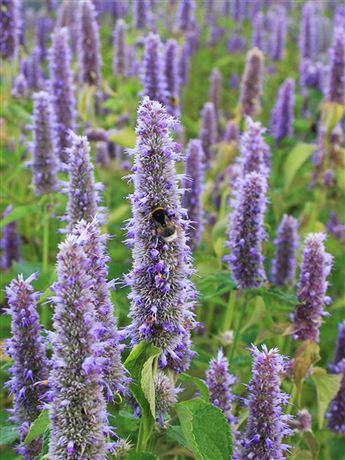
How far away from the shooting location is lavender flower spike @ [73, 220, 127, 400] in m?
2.27

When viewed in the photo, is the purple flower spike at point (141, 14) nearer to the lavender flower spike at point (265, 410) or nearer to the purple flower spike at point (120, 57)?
the purple flower spike at point (120, 57)

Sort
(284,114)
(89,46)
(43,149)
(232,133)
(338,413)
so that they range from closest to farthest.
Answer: (338,413)
(43,149)
(89,46)
(232,133)
(284,114)

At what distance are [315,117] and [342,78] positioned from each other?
2378 millimetres

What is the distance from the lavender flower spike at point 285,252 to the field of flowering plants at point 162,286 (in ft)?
0.04

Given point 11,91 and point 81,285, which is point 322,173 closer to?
point 11,91

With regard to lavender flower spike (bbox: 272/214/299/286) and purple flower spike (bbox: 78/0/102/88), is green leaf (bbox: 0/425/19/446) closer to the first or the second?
lavender flower spike (bbox: 272/214/299/286)

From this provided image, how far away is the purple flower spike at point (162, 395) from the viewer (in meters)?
2.65

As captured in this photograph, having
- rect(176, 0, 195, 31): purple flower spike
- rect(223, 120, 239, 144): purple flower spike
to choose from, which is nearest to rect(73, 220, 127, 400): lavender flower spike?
rect(223, 120, 239, 144): purple flower spike

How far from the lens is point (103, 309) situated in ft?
7.78

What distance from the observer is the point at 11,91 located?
738 centimetres

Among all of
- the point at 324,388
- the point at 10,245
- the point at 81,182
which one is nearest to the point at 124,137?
the point at 10,245

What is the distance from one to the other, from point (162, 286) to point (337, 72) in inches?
189

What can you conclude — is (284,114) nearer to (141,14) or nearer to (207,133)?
(207,133)

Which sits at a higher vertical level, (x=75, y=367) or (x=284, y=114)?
(x=284, y=114)
